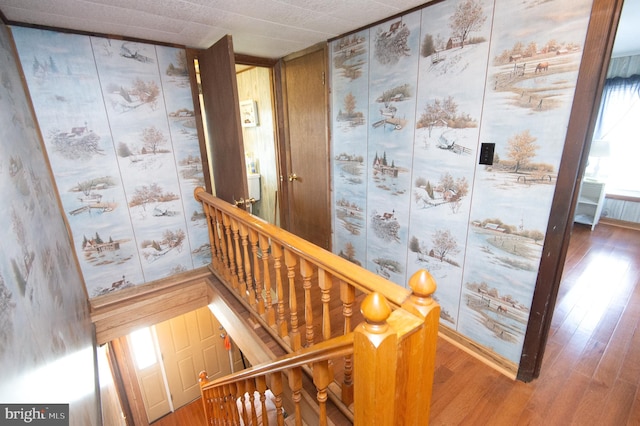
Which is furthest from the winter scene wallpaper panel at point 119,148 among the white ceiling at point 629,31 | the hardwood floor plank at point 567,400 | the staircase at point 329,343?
the white ceiling at point 629,31

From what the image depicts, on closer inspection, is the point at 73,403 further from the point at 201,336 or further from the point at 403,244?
the point at 201,336

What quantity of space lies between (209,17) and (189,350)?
4.28 meters

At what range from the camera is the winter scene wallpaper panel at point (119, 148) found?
6.43ft

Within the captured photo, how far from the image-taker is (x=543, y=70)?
136 centimetres

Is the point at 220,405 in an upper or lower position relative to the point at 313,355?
lower

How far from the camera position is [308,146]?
2.89 m

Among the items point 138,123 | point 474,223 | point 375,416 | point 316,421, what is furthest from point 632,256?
point 138,123

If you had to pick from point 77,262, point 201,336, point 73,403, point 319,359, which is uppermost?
point 319,359

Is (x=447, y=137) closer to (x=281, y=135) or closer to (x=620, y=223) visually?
(x=281, y=135)

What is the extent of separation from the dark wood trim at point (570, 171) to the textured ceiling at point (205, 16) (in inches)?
36.9

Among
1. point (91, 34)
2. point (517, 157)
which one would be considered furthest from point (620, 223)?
point (91, 34)

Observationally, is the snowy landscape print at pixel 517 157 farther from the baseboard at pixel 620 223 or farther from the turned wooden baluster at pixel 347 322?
the baseboard at pixel 620 223

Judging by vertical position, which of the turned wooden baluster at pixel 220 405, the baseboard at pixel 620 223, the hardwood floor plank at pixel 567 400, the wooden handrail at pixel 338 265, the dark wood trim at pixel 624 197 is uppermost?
the wooden handrail at pixel 338 265

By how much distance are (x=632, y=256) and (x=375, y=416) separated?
161 inches
